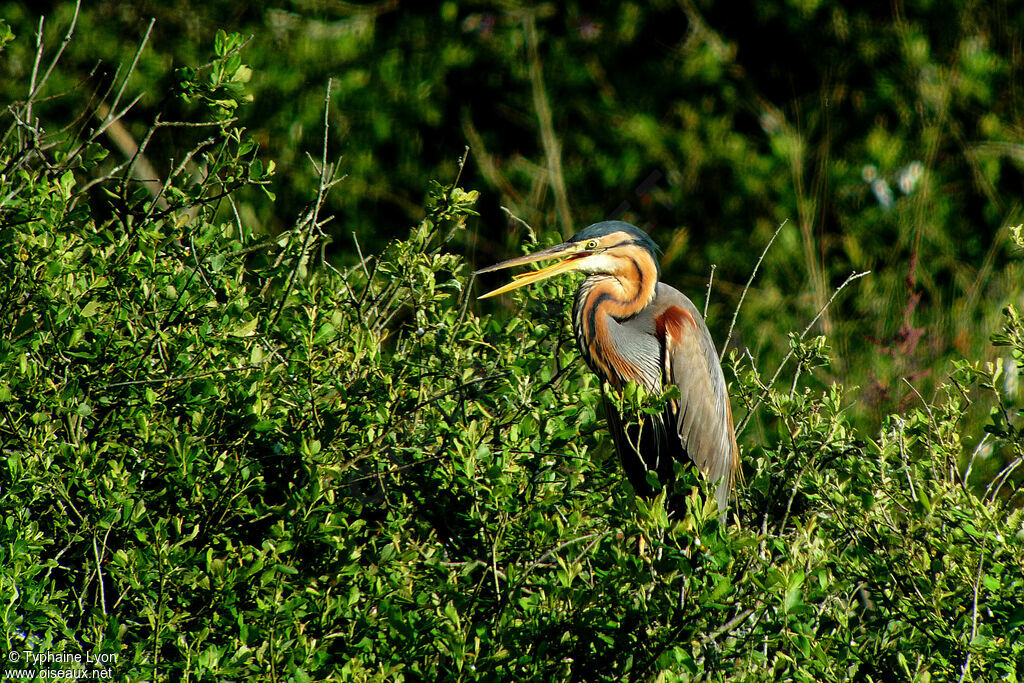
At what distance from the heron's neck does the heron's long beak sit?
20 centimetres

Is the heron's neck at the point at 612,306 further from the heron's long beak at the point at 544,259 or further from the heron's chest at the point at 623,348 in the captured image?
the heron's long beak at the point at 544,259

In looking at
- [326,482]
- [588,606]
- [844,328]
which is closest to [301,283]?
[326,482]

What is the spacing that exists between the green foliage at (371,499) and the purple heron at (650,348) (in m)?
0.72

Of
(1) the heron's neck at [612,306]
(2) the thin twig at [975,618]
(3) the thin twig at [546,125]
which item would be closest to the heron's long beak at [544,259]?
(1) the heron's neck at [612,306]

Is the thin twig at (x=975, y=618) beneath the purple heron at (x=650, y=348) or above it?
above

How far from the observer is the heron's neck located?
3.93 meters

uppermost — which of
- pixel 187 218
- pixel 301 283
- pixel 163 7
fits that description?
pixel 187 218

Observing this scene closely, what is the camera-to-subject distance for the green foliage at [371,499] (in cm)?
222

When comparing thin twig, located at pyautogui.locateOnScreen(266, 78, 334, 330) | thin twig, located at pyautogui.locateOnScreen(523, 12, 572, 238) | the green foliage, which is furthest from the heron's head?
thin twig, located at pyautogui.locateOnScreen(523, 12, 572, 238)

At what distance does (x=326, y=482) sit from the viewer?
8.41ft

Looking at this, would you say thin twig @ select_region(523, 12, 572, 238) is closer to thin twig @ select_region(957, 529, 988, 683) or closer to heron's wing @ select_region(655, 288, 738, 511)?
heron's wing @ select_region(655, 288, 738, 511)

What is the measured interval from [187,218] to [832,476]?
5.95ft

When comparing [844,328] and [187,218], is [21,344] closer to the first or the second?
[187,218]

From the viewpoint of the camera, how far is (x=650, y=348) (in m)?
3.93
